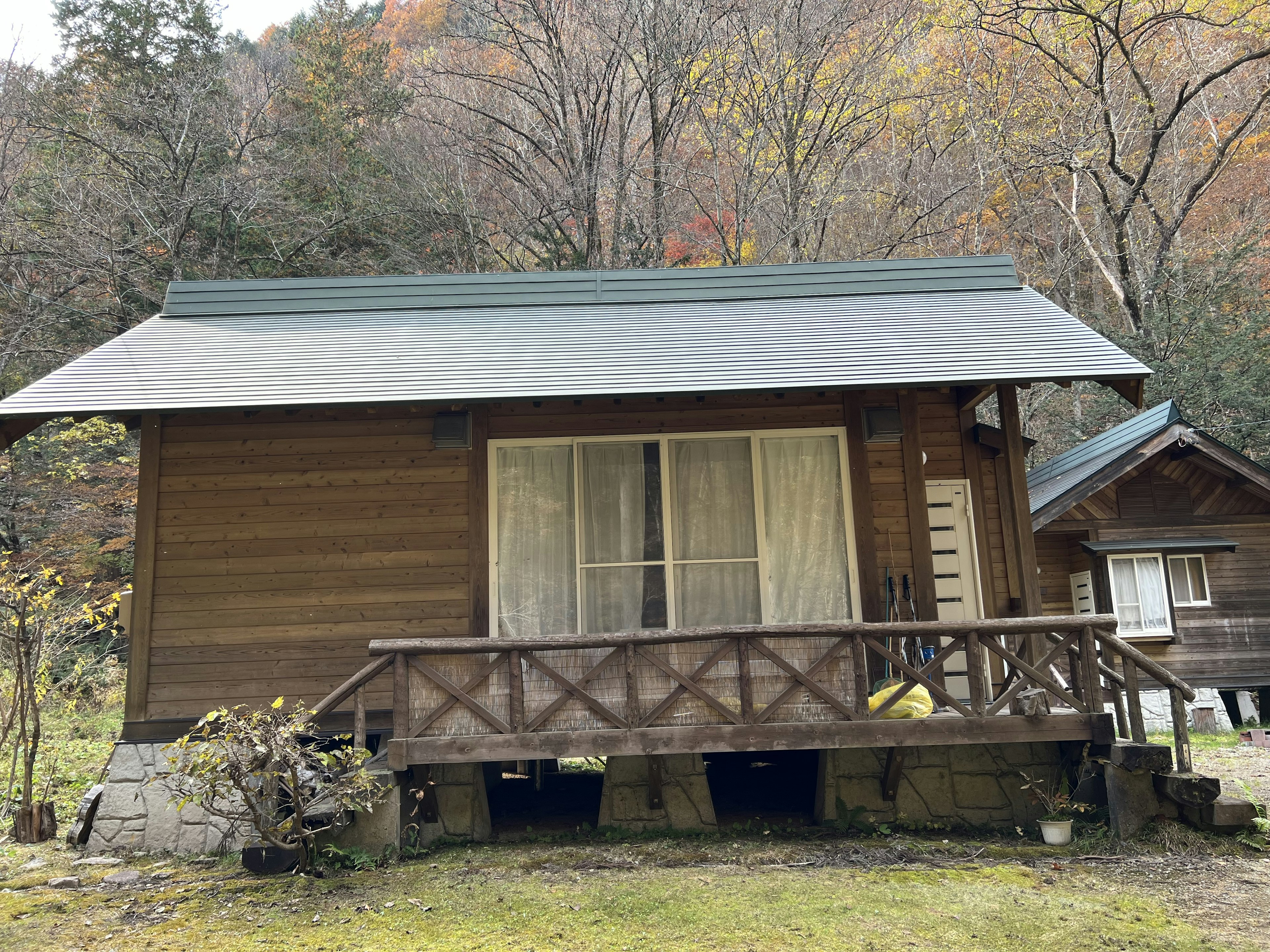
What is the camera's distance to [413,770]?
6.09 metres

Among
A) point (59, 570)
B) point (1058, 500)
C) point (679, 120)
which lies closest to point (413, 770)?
point (1058, 500)

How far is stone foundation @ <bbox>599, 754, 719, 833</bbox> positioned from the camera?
6.48 metres

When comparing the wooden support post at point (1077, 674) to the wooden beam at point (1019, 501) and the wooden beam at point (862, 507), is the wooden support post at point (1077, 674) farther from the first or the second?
the wooden beam at point (862, 507)

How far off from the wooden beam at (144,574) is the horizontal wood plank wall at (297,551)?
48 millimetres

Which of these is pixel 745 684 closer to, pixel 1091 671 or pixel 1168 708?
pixel 1091 671

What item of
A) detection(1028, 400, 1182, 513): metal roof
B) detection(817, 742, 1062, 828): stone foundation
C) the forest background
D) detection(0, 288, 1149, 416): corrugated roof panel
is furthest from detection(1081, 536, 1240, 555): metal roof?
detection(817, 742, 1062, 828): stone foundation

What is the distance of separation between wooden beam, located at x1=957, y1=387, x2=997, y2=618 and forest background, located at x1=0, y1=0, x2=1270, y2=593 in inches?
425

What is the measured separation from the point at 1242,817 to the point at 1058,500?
26.6 ft

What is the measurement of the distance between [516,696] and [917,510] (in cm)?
353

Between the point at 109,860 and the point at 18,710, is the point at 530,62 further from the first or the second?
the point at 109,860

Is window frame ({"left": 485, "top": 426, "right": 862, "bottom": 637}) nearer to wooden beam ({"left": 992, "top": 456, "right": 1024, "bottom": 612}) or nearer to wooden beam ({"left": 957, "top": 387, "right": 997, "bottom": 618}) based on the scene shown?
wooden beam ({"left": 957, "top": 387, "right": 997, "bottom": 618})

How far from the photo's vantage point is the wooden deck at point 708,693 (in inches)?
227

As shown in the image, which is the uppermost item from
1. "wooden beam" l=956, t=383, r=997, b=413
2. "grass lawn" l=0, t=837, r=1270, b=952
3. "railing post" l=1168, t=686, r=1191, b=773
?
"wooden beam" l=956, t=383, r=997, b=413

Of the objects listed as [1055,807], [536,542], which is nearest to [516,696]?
[536,542]
